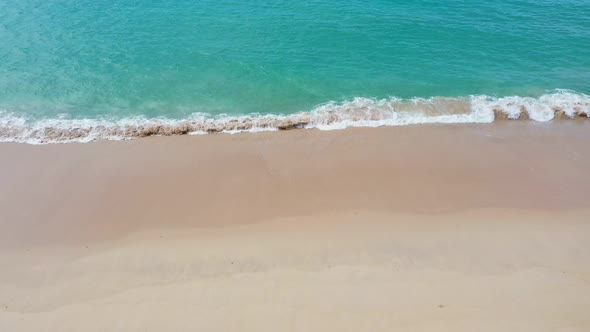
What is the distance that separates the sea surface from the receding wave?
0.23 ft

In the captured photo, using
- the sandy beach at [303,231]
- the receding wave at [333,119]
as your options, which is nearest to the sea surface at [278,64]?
the receding wave at [333,119]

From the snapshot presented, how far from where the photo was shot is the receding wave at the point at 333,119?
1388cm

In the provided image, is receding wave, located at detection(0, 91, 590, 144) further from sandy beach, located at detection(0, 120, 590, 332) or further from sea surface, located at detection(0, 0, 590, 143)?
sandy beach, located at detection(0, 120, 590, 332)

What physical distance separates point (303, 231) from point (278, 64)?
1036cm

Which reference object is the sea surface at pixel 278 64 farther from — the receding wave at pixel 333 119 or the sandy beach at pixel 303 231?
the sandy beach at pixel 303 231

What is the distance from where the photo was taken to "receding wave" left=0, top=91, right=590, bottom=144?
13.9 metres

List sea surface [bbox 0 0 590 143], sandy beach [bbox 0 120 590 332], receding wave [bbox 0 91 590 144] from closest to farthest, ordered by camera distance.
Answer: sandy beach [bbox 0 120 590 332] → receding wave [bbox 0 91 590 144] → sea surface [bbox 0 0 590 143]

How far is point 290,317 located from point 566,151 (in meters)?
11.7

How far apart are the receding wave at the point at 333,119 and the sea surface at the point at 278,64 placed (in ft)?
0.23

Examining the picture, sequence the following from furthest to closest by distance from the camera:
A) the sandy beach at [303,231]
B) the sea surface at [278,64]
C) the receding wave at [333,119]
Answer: the sea surface at [278,64], the receding wave at [333,119], the sandy beach at [303,231]

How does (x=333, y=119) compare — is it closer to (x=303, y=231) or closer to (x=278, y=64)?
(x=278, y=64)

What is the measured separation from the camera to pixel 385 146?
13156 millimetres

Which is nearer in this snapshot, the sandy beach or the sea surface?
the sandy beach

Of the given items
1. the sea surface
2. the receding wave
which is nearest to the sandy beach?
the receding wave
